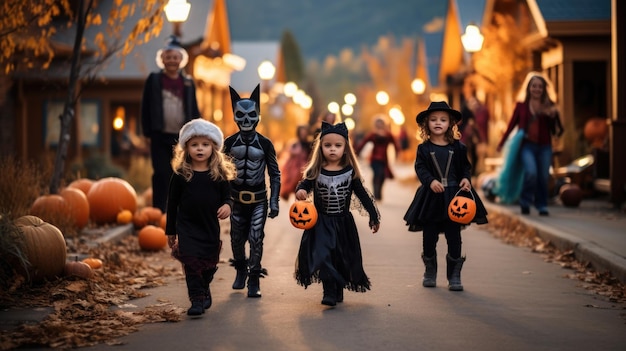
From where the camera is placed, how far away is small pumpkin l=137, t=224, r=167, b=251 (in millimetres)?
12789

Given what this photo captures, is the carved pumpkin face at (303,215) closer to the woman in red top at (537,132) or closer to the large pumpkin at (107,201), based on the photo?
the large pumpkin at (107,201)

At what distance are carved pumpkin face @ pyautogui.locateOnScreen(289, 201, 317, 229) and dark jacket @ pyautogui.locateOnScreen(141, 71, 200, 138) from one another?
5.12m

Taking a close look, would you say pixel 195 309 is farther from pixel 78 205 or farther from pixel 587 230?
pixel 587 230

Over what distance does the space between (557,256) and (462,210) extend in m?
3.25

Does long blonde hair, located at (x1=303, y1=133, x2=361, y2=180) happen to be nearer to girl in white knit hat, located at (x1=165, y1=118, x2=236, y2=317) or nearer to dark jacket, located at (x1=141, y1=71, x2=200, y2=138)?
girl in white knit hat, located at (x1=165, y1=118, x2=236, y2=317)

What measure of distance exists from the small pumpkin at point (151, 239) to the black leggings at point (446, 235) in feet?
13.2

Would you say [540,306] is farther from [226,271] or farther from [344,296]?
[226,271]

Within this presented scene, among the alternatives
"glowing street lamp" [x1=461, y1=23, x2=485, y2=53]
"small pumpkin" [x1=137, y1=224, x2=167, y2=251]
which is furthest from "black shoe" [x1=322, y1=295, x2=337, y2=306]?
"glowing street lamp" [x1=461, y1=23, x2=485, y2=53]

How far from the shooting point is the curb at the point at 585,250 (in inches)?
404

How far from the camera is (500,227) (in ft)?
53.4

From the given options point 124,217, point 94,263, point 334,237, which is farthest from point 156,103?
point 334,237

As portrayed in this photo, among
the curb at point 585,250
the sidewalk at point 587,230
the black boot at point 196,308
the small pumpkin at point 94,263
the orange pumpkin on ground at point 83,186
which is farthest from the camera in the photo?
the orange pumpkin on ground at point 83,186

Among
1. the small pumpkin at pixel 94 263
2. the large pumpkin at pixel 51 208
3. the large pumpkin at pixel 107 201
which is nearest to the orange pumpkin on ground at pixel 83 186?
the large pumpkin at pixel 107 201

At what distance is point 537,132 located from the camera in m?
16.2
